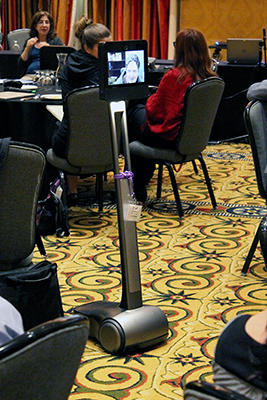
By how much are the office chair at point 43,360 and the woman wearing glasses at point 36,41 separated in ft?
17.4

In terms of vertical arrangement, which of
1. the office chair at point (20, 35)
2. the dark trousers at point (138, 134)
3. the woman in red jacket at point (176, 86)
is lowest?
the dark trousers at point (138, 134)

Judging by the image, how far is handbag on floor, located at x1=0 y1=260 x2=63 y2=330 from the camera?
2.20 m

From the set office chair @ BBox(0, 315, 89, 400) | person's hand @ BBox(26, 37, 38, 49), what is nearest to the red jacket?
person's hand @ BBox(26, 37, 38, 49)

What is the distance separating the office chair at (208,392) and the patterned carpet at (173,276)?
1.26m

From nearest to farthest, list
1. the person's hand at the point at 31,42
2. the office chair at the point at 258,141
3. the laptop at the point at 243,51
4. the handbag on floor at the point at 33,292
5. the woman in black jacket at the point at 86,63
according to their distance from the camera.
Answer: the handbag on floor at the point at 33,292 → the office chair at the point at 258,141 → the woman in black jacket at the point at 86,63 → the person's hand at the point at 31,42 → the laptop at the point at 243,51

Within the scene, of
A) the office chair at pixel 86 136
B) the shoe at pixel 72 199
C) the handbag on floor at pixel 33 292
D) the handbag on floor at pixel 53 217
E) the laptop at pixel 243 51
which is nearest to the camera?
the handbag on floor at pixel 33 292

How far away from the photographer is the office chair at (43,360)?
86cm

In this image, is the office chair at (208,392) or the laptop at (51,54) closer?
the office chair at (208,392)

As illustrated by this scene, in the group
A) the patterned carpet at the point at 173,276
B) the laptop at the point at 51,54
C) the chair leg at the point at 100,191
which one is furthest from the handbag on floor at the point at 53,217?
the laptop at the point at 51,54

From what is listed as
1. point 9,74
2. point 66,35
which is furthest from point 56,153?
point 66,35

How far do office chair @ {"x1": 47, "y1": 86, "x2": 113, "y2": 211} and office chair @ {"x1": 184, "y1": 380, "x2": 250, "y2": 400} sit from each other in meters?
2.72

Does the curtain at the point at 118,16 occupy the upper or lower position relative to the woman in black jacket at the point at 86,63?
upper

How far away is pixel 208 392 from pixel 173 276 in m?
2.26

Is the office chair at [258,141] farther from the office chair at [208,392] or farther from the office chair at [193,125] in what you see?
the office chair at [208,392]
